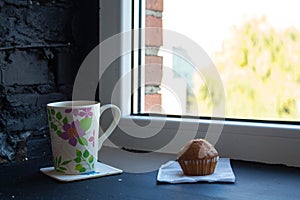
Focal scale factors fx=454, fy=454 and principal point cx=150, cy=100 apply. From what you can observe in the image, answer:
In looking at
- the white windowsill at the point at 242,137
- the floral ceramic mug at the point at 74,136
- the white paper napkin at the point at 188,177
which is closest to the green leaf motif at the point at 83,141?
the floral ceramic mug at the point at 74,136

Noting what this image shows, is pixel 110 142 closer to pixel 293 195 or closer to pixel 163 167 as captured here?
pixel 163 167

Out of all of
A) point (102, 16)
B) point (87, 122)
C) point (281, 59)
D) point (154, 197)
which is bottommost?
point (154, 197)

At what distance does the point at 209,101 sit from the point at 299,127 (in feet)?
0.76

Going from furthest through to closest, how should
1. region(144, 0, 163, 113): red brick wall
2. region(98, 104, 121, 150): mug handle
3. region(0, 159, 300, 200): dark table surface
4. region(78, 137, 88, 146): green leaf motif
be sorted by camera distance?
region(144, 0, 163, 113): red brick wall → region(98, 104, 121, 150): mug handle → region(78, 137, 88, 146): green leaf motif → region(0, 159, 300, 200): dark table surface

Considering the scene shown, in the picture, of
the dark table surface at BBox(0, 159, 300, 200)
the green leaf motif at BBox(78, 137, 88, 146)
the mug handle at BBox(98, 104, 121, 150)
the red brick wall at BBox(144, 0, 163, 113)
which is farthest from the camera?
the red brick wall at BBox(144, 0, 163, 113)

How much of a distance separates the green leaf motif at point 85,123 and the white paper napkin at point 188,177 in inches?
6.4

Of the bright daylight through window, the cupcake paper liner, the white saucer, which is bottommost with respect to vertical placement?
the white saucer

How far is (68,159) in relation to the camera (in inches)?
34.0

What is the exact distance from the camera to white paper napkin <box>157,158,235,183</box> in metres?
0.82

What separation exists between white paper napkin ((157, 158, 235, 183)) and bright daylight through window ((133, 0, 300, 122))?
175 millimetres

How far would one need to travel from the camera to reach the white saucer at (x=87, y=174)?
846 millimetres

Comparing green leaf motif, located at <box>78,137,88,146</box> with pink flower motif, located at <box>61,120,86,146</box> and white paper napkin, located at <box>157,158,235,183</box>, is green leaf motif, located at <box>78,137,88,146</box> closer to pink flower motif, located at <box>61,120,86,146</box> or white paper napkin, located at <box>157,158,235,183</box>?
pink flower motif, located at <box>61,120,86,146</box>

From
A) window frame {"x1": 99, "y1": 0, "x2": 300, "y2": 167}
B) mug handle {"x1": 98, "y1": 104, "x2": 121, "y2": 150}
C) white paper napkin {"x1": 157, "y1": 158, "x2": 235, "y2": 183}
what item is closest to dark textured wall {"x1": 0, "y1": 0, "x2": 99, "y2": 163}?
window frame {"x1": 99, "y1": 0, "x2": 300, "y2": 167}

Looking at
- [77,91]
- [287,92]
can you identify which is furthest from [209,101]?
[77,91]
